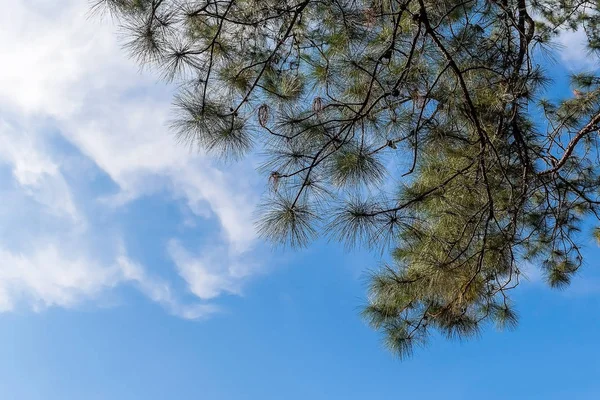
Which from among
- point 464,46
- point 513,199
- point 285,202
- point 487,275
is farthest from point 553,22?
point 285,202

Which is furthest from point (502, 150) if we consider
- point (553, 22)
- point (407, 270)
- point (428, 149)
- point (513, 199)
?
point (553, 22)

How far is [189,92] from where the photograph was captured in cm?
265

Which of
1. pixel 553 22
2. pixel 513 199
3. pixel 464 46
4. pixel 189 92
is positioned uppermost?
pixel 553 22

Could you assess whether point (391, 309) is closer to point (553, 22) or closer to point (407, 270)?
point (407, 270)

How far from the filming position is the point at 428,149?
2.79m

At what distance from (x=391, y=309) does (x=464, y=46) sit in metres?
1.44

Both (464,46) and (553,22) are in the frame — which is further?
(553,22)

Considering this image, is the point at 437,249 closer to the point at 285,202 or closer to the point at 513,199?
the point at 513,199

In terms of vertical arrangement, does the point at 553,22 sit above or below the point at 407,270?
above

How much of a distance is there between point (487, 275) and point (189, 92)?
1807 mm

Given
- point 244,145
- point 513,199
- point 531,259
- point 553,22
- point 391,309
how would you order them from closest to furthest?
point 244,145
point 513,199
point 391,309
point 531,259
point 553,22

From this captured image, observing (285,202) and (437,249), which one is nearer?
(285,202)

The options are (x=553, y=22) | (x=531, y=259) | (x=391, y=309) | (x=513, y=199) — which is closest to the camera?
(x=513, y=199)

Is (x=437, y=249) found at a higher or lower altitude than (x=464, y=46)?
lower
